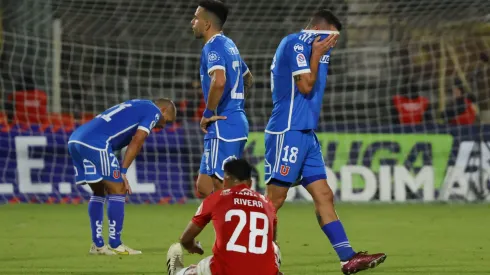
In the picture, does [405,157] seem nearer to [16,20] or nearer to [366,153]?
[366,153]

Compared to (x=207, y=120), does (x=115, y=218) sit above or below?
below

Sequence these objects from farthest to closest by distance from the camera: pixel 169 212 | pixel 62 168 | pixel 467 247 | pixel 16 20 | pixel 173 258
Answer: pixel 16 20 < pixel 62 168 < pixel 169 212 < pixel 467 247 < pixel 173 258

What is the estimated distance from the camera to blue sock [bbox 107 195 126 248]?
9969mm

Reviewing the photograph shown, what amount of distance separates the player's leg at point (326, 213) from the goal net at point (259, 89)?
305 inches

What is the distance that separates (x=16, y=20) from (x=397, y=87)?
613 cm

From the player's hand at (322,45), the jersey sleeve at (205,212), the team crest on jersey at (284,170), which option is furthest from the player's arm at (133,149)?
the jersey sleeve at (205,212)

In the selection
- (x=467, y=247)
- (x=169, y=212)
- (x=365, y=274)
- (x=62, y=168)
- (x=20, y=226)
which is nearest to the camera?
(x=365, y=274)

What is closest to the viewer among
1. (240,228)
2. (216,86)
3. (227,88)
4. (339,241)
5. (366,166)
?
(240,228)

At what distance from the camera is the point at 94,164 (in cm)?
1027

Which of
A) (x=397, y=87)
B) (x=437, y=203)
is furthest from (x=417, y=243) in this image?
(x=397, y=87)

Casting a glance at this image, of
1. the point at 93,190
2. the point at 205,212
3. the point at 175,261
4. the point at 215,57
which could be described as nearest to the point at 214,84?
the point at 215,57

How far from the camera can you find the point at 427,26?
19.3 meters

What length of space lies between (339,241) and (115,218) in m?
2.50

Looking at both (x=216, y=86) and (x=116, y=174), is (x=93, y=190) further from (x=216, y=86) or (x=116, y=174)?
(x=216, y=86)
